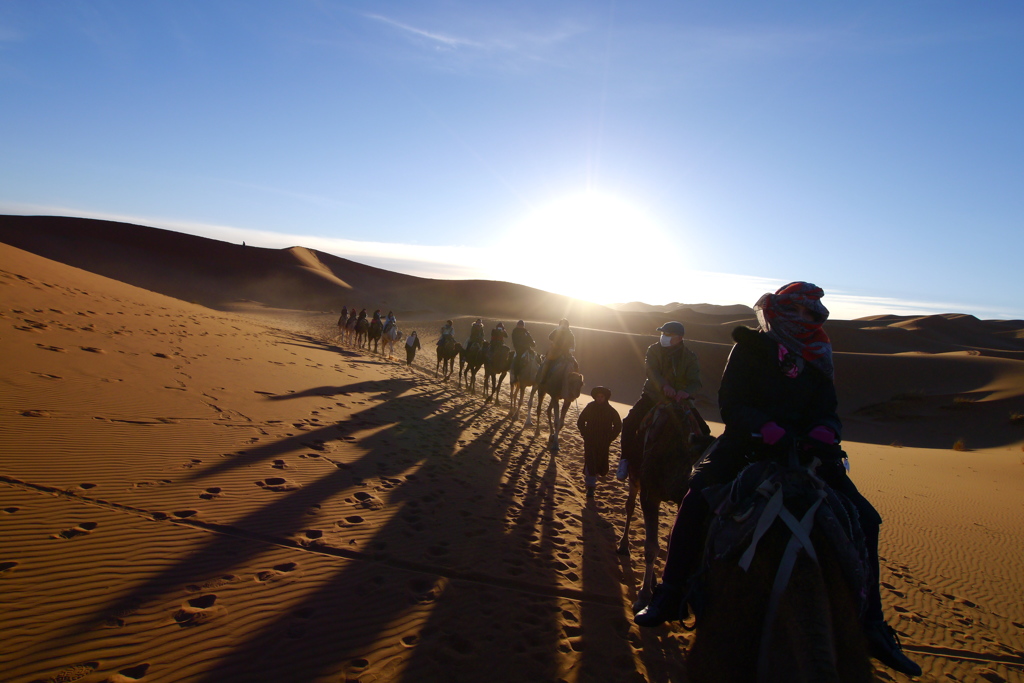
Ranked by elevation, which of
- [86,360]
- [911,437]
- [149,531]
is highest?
[86,360]

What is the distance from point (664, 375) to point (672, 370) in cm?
12

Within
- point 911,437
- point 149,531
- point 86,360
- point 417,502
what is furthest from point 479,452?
point 911,437

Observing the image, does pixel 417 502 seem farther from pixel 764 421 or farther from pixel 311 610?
pixel 764 421

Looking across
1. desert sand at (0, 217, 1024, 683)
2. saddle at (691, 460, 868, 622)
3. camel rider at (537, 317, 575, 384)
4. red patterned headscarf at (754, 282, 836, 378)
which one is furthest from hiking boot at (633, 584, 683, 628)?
camel rider at (537, 317, 575, 384)

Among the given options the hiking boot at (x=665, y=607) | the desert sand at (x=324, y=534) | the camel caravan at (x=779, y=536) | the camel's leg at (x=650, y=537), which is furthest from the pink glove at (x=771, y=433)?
the camel's leg at (x=650, y=537)

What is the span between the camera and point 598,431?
25.0 feet

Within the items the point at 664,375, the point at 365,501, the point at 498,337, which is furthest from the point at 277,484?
the point at 498,337

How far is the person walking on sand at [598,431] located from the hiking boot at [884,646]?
4952 mm

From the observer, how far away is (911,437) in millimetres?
20016

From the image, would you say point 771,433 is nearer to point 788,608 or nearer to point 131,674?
point 788,608

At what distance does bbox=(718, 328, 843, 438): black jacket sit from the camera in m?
2.80

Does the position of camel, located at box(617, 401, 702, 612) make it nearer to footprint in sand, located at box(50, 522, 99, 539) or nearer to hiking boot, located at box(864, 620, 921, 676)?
Result: hiking boot, located at box(864, 620, 921, 676)

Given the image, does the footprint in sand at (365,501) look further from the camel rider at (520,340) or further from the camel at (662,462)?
the camel rider at (520,340)

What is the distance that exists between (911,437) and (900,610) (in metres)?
18.6
